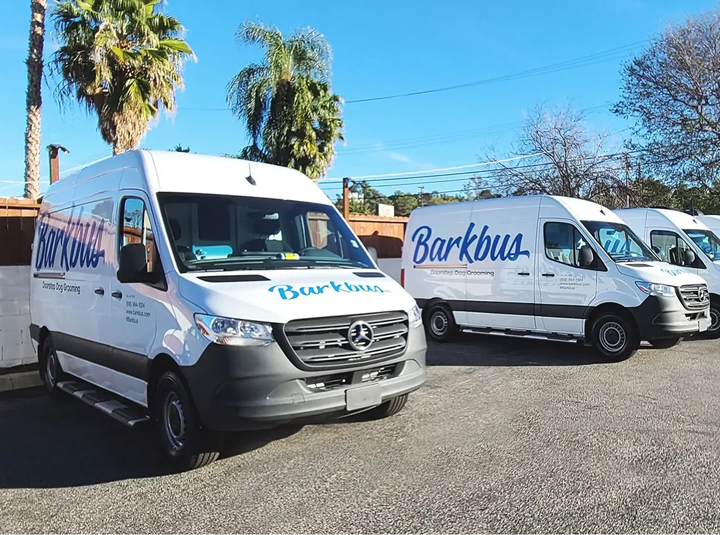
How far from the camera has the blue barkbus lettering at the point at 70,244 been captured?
6133 mm

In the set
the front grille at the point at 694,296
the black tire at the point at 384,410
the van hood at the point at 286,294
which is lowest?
the black tire at the point at 384,410

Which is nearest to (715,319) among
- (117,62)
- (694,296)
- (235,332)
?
(694,296)

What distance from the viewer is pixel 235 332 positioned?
4.34m

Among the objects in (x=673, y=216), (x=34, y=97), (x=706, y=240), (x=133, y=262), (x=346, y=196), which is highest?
(x=34, y=97)

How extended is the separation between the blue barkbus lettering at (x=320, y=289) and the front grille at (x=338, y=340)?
23cm

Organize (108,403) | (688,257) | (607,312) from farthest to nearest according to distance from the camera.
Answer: (688,257)
(607,312)
(108,403)

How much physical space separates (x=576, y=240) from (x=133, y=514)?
766 cm

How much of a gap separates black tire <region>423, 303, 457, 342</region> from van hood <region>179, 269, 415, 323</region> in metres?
5.93

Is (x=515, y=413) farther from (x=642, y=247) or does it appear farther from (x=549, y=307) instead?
(x=642, y=247)

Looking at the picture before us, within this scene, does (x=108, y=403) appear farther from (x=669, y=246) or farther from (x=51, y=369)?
(x=669, y=246)

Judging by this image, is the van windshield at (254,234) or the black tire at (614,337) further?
the black tire at (614,337)

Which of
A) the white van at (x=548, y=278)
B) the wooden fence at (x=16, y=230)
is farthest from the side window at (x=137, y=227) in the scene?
the white van at (x=548, y=278)

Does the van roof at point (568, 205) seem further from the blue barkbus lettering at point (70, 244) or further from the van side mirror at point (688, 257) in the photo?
the blue barkbus lettering at point (70, 244)

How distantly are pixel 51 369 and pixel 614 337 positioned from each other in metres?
7.71
